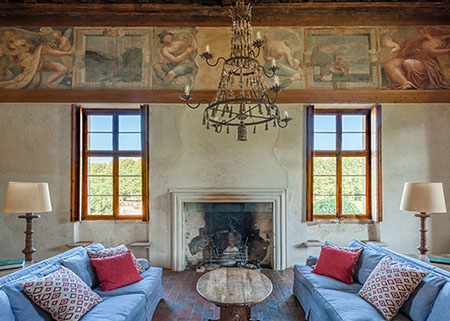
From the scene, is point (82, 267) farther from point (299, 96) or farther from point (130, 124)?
point (299, 96)

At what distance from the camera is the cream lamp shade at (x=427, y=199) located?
122 inches

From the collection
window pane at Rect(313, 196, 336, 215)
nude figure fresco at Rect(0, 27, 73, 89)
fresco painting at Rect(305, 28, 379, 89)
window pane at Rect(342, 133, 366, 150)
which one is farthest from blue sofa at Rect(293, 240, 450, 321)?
nude figure fresco at Rect(0, 27, 73, 89)

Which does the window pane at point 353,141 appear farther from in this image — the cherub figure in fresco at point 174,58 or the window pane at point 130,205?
the window pane at point 130,205

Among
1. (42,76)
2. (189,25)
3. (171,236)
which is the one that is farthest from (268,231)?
(42,76)

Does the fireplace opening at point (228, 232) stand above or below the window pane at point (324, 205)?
below

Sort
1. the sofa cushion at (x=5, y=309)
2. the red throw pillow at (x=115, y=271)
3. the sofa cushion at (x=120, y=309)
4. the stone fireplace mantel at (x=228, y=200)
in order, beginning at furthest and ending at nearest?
the stone fireplace mantel at (x=228, y=200) → the red throw pillow at (x=115, y=271) → the sofa cushion at (x=120, y=309) → the sofa cushion at (x=5, y=309)

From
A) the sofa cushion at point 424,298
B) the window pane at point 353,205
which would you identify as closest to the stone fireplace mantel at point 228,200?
the window pane at point 353,205

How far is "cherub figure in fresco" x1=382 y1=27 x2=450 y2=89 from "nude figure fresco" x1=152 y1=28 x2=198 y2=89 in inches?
136

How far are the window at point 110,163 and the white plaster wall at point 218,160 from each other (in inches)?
10.7

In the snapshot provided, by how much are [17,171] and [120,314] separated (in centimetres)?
372

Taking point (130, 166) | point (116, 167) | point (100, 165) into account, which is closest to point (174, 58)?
point (130, 166)

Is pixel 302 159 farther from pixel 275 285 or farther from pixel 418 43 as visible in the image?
pixel 418 43

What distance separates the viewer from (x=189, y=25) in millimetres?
4895

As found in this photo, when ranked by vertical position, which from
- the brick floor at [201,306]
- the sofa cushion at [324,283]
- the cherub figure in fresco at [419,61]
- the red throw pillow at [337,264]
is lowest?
the brick floor at [201,306]
